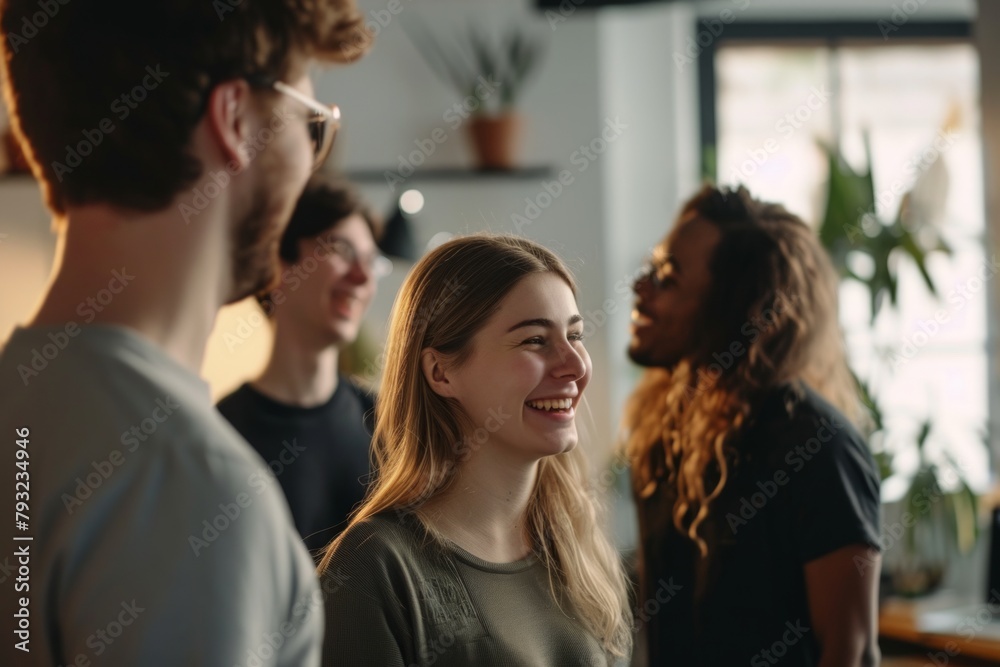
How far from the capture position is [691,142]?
4.88 metres

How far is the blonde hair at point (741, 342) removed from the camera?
2.08 m

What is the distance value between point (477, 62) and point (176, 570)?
157 inches

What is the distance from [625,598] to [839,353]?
794 mm

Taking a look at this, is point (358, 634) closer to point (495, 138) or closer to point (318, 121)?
point (318, 121)

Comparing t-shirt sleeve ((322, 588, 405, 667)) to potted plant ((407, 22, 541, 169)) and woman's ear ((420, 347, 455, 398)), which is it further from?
potted plant ((407, 22, 541, 169))

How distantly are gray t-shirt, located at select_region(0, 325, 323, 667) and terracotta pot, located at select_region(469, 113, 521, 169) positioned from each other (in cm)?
375

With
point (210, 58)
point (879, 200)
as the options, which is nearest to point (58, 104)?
point (210, 58)

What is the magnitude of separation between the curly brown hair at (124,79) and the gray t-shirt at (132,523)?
0.12m

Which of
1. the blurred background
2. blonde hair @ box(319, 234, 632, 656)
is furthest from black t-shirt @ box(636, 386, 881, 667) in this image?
the blurred background

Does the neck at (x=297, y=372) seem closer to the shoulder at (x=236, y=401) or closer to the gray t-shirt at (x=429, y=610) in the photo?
the shoulder at (x=236, y=401)

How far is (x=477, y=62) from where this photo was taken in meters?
4.48

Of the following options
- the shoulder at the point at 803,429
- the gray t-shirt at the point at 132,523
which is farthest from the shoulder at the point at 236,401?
the gray t-shirt at the point at 132,523

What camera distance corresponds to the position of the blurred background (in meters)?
3.94

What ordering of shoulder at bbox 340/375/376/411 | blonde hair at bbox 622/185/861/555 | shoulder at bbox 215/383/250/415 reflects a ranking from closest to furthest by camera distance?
blonde hair at bbox 622/185/861/555 < shoulder at bbox 215/383/250/415 < shoulder at bbox 340/375/376/411
